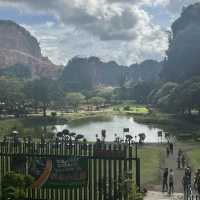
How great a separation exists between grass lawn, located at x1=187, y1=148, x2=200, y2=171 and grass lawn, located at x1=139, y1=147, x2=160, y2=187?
2297 mm

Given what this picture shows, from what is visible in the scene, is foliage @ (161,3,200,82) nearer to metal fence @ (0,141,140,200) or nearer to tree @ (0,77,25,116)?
tree @ (0,77,25,116)

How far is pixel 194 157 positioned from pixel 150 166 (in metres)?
5.47

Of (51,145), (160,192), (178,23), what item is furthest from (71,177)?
(178,23)

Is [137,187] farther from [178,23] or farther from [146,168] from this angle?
[178,23]

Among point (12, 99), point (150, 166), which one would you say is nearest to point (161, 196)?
point (150, 166)

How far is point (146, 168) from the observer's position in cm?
3062

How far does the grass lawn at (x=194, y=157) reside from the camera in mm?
31891

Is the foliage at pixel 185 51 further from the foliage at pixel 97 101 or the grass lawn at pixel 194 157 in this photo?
the grass lawn at pixel 194 157

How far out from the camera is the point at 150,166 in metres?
31.4

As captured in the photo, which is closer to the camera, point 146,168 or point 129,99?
point 146,168

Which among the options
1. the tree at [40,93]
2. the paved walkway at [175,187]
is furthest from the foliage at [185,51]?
the paved walkway at [175,187]

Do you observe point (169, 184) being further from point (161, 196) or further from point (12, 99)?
point (12, 99)

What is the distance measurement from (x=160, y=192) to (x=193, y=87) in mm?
71019

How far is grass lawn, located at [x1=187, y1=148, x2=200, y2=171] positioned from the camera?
3189 cm
